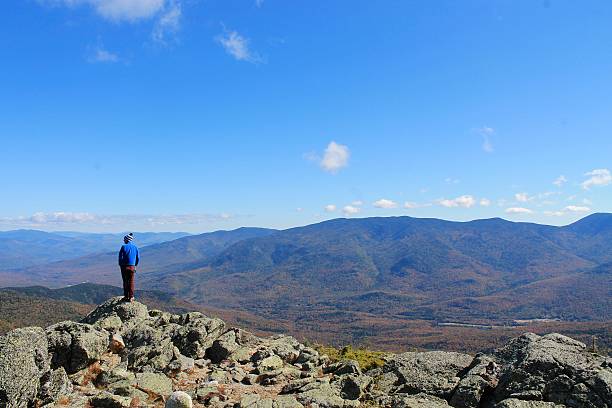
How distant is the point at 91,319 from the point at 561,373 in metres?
22.1

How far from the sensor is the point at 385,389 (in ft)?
52.1

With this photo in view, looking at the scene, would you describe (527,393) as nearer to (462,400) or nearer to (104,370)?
(462,400)

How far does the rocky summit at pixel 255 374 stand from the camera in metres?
12.9

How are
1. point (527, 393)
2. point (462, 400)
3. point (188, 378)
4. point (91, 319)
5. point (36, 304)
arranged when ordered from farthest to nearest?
point (36, 304), point (91, 319), point (188, 378), point (462, 400), point (527, 393)

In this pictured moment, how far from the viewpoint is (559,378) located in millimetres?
13219

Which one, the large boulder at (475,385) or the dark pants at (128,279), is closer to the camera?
the large boulder at (475,385)

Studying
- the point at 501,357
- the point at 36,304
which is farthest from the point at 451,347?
the point at 501,357

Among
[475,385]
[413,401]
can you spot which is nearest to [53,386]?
[413,401]

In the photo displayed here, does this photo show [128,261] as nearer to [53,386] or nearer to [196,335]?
[196,335]

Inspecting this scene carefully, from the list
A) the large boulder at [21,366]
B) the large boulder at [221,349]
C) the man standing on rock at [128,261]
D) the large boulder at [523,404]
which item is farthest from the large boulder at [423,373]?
the man standing on rock at [128,261]

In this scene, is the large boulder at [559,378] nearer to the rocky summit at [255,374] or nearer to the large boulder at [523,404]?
the rocky summit at [255,374]

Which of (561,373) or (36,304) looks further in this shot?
(36,304)

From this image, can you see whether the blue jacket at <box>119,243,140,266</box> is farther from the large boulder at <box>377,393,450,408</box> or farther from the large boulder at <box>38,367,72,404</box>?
the large boulder at <box>377,393,450,408</box>

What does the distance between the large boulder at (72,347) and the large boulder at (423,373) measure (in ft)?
36.0
